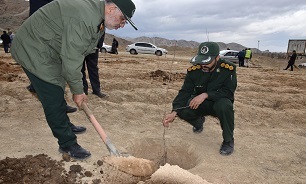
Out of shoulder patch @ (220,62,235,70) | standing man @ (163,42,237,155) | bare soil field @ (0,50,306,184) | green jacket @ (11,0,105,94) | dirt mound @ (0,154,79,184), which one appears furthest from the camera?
shoulder patch @ (220,62,235,70)

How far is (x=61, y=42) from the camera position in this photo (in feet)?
8.28

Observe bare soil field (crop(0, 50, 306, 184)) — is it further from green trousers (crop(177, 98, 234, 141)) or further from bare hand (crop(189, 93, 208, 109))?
bare hand (crop(189, 93, 208, 109))

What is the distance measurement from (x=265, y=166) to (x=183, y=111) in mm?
1162

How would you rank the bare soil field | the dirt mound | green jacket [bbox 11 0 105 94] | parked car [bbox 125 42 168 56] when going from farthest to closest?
parked car [bbox 125 42 168 56] < the bare soil field < the dirt mound < green jacket [bbox 11 0 105 94]

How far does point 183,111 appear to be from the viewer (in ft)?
12.3

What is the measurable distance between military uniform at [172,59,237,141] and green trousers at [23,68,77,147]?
4.79 ft

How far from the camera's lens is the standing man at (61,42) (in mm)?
2342

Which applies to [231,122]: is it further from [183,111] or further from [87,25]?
[87,25]

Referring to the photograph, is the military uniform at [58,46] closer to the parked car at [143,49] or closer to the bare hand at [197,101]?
the bare hand at [197,101]

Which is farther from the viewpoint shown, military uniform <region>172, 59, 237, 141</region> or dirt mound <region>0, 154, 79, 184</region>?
military uniform <region>172, 59, 237, 141</region>

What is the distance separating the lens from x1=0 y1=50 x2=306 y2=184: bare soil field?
2871mm

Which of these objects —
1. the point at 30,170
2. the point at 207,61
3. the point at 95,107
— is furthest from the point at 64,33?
the point at 95,107

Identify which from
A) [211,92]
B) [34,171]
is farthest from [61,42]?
[211,92]

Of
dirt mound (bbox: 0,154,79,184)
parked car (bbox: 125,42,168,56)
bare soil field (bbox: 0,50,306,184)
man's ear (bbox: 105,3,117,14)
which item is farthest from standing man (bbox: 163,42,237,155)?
parked car (bbox: 125,42,168,56)
